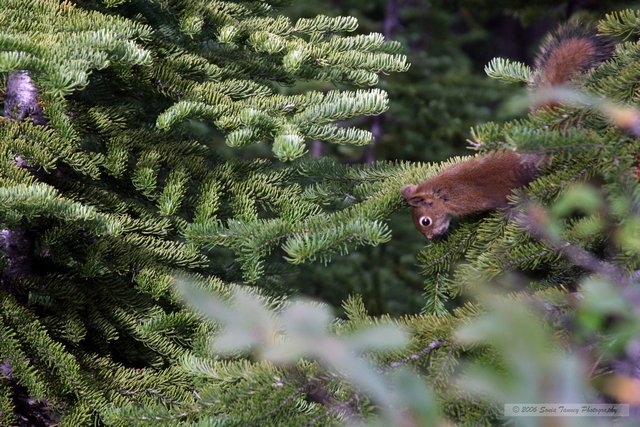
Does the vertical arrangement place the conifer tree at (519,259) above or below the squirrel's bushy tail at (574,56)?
below

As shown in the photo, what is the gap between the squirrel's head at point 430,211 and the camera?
6.14 ft

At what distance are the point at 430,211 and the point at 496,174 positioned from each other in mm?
284

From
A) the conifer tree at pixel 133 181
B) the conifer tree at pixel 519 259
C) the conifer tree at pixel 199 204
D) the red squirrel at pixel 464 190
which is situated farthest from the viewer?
the red squirrel at pixel 464 190

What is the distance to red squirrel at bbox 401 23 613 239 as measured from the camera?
1.77m

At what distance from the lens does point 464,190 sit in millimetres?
1987

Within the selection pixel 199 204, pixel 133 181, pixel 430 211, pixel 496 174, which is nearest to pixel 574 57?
pixel 496 174

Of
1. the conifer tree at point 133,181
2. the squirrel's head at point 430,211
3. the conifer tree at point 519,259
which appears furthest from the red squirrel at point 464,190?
the conifer tree at point 133,181

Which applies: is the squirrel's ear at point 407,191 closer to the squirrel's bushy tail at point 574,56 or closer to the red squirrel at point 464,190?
the red squirrel at point 464,190

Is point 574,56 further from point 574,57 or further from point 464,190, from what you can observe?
point 464,190

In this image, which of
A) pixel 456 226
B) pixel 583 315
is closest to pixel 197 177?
pixel 456 226

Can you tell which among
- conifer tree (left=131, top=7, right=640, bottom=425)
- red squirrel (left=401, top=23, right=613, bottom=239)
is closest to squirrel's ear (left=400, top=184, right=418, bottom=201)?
red squirrel (left=401, top=23, right=613, bottom=239)

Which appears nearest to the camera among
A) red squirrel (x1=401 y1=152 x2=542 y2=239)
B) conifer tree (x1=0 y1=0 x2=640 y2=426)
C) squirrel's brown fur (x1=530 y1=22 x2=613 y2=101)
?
conifer tree (x1=0 y1=0 x2=640 y2=426)

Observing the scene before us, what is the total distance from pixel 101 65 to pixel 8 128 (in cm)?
37

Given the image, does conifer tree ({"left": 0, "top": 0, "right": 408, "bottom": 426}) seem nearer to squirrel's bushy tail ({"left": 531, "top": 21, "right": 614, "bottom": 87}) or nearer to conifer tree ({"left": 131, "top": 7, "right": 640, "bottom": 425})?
conifer tree ({"left": 131, "top": 7, "right": 640, "bottom": 425})
